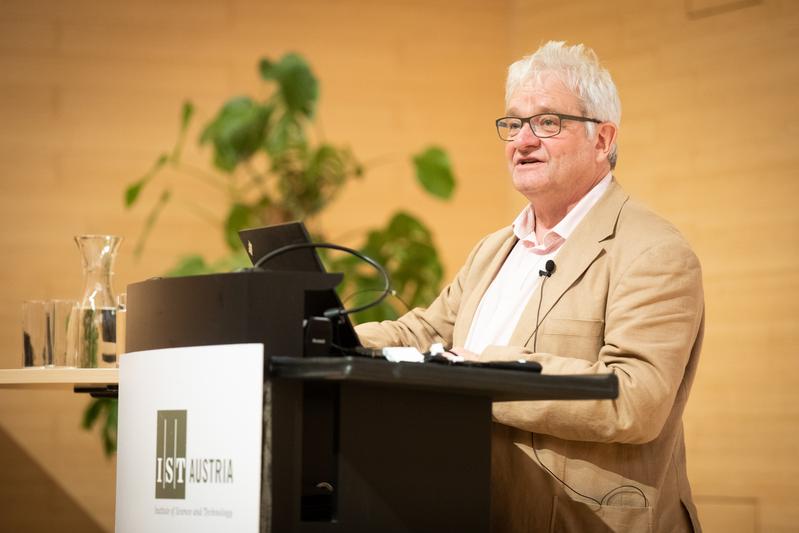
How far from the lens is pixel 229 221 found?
4.35 metres

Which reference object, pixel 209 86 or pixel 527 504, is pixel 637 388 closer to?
pixel 527 504

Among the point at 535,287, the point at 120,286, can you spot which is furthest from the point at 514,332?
the point at 120,286

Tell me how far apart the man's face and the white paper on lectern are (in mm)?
1161

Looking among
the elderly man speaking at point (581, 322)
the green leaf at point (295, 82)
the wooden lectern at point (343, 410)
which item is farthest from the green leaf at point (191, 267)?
the wooden lectern at point (343, 410)

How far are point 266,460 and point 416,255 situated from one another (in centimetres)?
286

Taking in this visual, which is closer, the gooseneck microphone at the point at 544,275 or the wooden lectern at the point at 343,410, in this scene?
the wooden lectern at the point at 343,410

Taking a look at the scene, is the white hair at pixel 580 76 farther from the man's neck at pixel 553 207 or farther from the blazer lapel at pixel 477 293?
the blazer lapel at pixel 477 293

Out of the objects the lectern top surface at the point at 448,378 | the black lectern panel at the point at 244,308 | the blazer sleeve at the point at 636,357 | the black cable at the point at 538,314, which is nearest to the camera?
the lectern top surface at the point at 448,378

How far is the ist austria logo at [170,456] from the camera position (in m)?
1.61

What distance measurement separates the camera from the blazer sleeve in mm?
2076

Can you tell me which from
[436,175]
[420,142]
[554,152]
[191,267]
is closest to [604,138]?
[554,152]

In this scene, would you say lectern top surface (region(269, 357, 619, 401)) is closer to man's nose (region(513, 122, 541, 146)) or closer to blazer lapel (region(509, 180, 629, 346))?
blazer lapel (region(509, 180, 629, 346))

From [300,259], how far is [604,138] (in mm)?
1023

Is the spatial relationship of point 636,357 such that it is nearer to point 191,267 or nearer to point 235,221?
point 191,267
